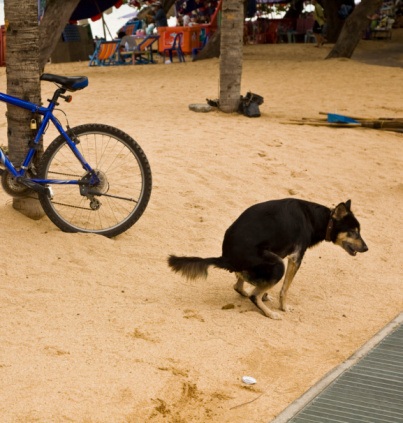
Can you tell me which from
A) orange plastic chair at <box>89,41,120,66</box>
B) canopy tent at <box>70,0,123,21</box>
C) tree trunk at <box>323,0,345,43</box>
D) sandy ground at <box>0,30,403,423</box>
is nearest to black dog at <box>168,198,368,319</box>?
sandy ground at <box>0,30,403,423</box>

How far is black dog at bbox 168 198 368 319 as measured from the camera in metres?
5.15

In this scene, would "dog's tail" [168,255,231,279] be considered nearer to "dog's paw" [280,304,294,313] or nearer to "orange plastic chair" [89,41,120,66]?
"dog's paw" [280,304,294,313]

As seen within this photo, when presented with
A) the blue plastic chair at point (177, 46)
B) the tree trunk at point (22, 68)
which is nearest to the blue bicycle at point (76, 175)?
the tree trunk at point (22, 68)

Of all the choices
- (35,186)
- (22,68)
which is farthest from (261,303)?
(22,68)

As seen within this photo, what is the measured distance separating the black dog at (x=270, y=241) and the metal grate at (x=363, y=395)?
0.83m

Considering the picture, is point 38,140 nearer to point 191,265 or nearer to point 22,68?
point 22,68

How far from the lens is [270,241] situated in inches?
205

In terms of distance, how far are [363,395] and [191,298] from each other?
1623 mm

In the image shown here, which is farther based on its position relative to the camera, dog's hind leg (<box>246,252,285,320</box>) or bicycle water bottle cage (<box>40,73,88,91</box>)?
bicycle water bottle cage (<box>40,73,88,91</box>)

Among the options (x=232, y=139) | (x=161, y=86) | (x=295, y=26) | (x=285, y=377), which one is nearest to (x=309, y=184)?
(x=232, y=139)

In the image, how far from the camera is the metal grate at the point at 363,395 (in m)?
3.87

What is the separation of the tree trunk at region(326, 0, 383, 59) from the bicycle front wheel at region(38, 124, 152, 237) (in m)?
13.5

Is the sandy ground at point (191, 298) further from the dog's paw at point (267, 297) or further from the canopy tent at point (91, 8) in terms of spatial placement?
the canopy tent at point (91, 8)

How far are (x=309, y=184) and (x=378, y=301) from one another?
319cm
